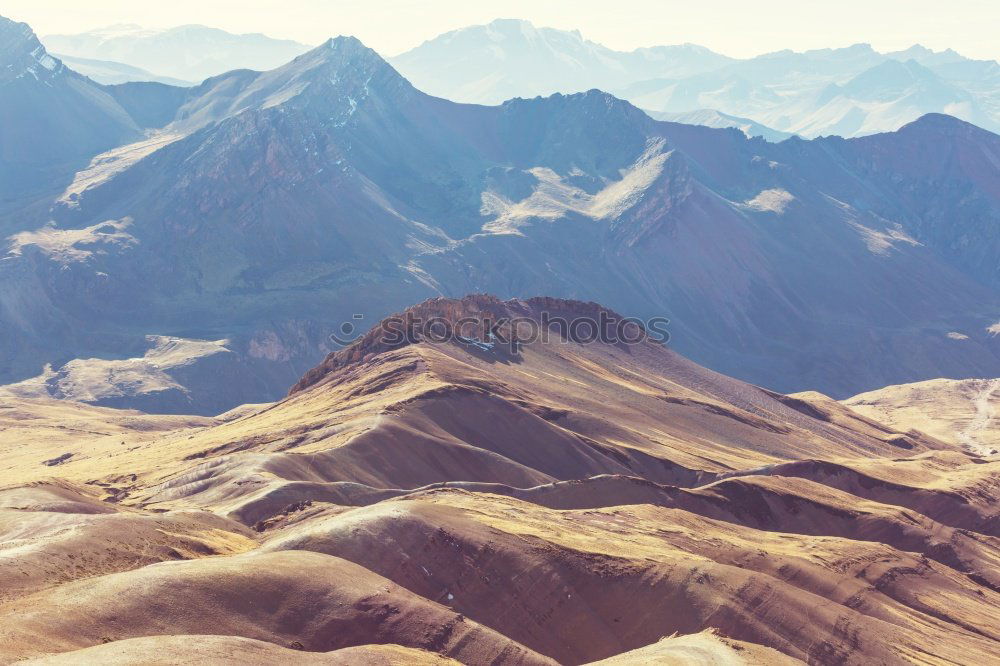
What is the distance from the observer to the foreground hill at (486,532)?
193 feet

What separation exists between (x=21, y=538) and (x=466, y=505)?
28670 mm

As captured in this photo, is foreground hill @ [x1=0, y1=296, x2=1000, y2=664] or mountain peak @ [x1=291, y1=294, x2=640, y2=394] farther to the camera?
mountain peak @ [x1=291, y1=294, x2=640, y2=394]

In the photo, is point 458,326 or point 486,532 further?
point 458,326

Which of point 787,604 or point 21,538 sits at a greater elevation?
point 21,538

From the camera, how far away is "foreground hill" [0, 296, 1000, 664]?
2320 inches

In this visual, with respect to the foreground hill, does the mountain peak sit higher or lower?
higher

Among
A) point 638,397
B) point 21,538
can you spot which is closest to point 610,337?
point 638,397

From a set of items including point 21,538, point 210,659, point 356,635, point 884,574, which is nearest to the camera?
point 210,659

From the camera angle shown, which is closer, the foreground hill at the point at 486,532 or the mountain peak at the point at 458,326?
the foreground hill at the point at 486,532

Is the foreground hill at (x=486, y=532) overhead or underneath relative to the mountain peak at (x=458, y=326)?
underneath

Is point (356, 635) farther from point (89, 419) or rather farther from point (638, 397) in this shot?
point (89, 419)

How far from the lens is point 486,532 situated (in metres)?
74.9

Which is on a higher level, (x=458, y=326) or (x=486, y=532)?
(x=458, y=326)

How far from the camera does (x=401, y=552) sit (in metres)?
70.5
